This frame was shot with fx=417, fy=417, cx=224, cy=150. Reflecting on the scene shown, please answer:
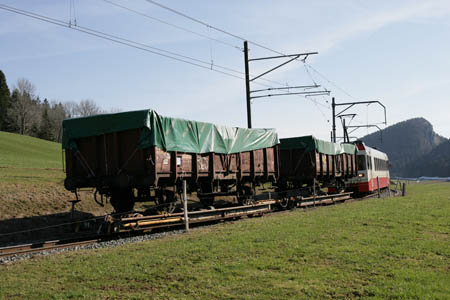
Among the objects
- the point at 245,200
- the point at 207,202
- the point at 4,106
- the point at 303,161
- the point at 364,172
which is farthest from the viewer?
the point at 4,106

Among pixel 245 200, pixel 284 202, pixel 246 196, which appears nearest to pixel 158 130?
pixel 246 196

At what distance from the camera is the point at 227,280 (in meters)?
6.20

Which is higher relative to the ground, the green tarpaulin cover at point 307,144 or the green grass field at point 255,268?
the green tarpaulin cover at point 307,144

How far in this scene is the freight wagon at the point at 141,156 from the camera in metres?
11.9

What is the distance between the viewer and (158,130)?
39.6ft

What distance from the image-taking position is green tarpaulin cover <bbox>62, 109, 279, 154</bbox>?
1192 centimetres

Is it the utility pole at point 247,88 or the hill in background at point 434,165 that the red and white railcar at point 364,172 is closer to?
the utility pole at point 247,88

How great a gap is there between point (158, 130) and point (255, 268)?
6.29 meters

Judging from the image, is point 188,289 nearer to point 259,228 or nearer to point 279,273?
point 279,273

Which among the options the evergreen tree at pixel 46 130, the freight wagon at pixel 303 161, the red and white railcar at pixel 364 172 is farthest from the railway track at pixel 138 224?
the evergreen tree at pixel 46 130

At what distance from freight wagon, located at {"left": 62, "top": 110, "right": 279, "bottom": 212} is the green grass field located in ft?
8.46

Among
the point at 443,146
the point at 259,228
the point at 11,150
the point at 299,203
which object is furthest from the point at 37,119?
the point at 443,146

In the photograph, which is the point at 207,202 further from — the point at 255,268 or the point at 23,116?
the point at 23,116

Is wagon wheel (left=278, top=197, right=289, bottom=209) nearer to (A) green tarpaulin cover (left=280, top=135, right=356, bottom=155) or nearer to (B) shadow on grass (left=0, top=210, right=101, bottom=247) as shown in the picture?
(A) green tarpaulin cover (left=280, top=135, right=356, bottom=155)
